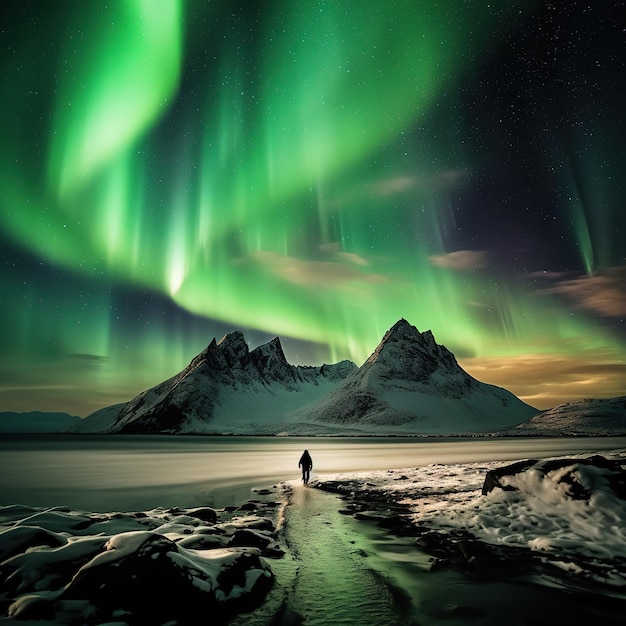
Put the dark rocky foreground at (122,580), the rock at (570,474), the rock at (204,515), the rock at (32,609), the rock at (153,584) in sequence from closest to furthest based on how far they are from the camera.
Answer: the rock at (32,609) < the dark rocky foreground at (122,580) < the rock at (153,584) < the rock at (570,474) < the rock at (204,515)

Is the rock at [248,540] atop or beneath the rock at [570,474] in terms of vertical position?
beneath

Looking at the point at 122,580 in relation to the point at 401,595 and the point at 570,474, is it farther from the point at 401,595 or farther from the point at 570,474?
the point at 570,474

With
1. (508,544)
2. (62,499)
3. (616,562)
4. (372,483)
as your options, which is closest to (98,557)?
(508,544)

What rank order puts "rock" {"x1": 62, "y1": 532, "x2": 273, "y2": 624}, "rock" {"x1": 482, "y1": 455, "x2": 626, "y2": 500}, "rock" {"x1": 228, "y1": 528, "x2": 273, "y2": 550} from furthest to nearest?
"rock" {"x1": 482, "y1": 455, "x2": 626, "y2": 500} → "rock" {"x1": 228, "y1": 528, "x2": 273, "y2": 550} → "rock" {"x1": 62, "y1": 532, "x2": 273, "y2": 624}

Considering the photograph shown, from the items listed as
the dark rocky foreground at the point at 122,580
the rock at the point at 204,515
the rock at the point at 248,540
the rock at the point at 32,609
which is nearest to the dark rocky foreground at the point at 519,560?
the rock at the point at 248,540

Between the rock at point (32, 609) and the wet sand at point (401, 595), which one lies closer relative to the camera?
the rock at point (32, 609)

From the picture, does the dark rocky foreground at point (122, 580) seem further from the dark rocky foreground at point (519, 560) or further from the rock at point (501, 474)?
the rock at point (501, 474)

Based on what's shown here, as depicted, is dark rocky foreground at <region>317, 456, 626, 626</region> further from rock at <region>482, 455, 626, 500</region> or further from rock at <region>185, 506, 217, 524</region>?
rock at <region>185, 506, 217, 524</region>

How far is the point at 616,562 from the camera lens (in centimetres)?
1079

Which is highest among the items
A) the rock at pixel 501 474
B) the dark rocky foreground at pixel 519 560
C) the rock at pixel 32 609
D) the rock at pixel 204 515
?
the rock at pixel 501 474

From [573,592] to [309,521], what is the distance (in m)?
10.5

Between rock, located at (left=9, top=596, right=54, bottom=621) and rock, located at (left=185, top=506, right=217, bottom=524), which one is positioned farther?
rock, located at (left=185, top=506, right=217, bottom=524)

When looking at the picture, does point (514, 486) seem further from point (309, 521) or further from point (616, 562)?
point (309, 521)

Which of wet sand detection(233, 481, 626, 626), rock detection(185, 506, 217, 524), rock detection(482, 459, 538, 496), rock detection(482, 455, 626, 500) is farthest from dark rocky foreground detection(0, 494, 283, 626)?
rock detection(482, 459, 538, 496)
